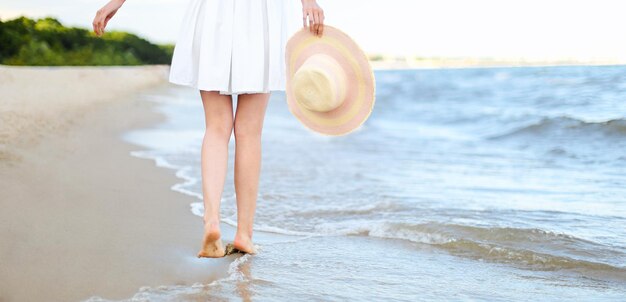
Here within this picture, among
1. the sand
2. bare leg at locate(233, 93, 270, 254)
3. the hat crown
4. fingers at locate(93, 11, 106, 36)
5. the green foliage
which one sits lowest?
the sand

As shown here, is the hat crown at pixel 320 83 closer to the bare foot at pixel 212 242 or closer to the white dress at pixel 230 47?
the white dress at pixel 230 47

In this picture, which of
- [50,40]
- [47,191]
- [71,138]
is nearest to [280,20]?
[47,191]

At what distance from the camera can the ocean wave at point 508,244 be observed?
3096 mm

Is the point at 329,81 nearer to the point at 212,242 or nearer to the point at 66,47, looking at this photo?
the point at 212,242

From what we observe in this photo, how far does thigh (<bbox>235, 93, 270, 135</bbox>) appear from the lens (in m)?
2.79

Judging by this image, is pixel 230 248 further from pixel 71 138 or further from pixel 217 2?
pixel 71 138

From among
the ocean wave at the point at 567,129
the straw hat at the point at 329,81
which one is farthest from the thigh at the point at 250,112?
the ocean wave at the point at 567,129

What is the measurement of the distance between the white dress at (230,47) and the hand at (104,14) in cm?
27

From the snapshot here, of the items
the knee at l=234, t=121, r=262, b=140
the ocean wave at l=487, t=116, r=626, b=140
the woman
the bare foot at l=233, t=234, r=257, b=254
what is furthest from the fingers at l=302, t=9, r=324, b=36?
the ocean wave at l=487, t=116, r=626, b=140

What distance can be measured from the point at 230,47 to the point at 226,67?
0.24 feet

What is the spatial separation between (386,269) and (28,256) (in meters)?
1.25

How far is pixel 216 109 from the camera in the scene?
2738 mm

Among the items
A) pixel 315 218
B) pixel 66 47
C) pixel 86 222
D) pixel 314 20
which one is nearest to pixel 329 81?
pixel 314 20

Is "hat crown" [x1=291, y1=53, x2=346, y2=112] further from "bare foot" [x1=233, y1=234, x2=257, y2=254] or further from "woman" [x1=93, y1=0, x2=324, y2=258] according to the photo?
Answer: "bare foot" [x1=233, y1=234, x2=257, y2=254]
